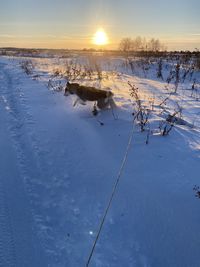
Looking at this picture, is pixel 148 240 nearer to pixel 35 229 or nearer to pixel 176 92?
pixel 35 229

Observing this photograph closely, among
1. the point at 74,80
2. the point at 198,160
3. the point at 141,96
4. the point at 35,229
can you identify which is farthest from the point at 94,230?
the point at 74,80

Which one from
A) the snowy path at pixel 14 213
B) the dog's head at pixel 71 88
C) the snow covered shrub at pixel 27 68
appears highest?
the dog's head at pixel 71 88

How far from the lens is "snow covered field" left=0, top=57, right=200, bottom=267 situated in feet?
9.23

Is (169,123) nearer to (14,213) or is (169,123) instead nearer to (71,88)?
(71,88)

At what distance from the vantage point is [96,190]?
12.0 ft

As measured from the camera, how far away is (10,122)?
6008 millimetres

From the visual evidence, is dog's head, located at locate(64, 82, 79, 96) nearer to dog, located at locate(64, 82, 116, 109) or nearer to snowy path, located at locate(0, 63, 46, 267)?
dog, located at locate(64, 82, 116, 109)

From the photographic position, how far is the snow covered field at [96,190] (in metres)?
2.81

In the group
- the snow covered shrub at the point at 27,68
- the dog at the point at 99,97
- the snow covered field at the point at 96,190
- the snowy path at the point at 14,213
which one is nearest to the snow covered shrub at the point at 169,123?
the snow covered field at the point at 96,190

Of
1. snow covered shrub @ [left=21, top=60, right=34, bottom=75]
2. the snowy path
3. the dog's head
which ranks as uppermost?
the dog's head

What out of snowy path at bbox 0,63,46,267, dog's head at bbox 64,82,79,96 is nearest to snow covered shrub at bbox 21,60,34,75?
dog's head at bbox 64,82,79,96

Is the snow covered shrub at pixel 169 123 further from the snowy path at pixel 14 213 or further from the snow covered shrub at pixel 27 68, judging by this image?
the snow covered shrub at pixel 27 68

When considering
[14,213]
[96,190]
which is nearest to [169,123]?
[96,190]

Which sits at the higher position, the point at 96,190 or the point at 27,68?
the point at 27,68
